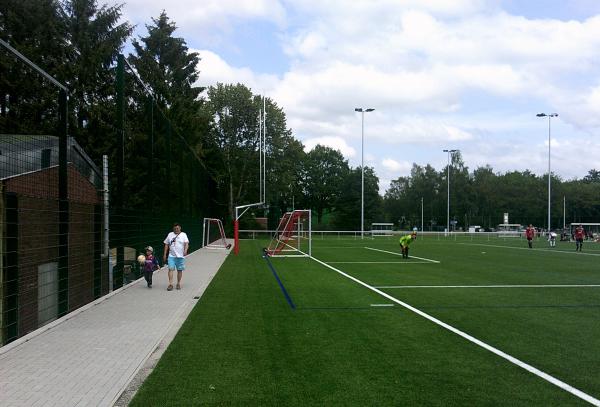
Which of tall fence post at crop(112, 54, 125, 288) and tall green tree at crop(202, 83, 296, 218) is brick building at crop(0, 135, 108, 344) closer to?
tall fence post at crop(112, 54, 125, 288)

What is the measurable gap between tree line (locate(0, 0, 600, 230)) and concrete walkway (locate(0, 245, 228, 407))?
755cm

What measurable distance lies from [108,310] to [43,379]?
4.64 meters

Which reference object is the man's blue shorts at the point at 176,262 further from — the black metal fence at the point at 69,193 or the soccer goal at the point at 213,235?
the soccer goal at the point at 213,235

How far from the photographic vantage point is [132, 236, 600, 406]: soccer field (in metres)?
5.27

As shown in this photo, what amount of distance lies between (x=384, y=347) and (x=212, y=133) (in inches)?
2446

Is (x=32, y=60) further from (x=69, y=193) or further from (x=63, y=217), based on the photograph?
(x=63, y=217)

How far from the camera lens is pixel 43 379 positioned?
565 cm

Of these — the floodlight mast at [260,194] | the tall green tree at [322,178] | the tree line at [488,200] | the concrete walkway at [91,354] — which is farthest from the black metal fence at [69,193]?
the tree line at [488,200]

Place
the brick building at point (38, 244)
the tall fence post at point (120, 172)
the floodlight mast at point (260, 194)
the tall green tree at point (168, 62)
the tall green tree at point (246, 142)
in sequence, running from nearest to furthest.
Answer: the brick building at point (38, 244)
the tall fence post at point (120, 172)
the floodlight mast at point (260, 194)
the tall green tree at point (168, 62)
the tall green tree at point (246, 142)

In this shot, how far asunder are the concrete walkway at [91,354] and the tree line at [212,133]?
755 cm

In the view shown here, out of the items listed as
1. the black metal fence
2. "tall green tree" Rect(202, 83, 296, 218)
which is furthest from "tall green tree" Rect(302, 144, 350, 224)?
the black metal fence

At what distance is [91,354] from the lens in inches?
266

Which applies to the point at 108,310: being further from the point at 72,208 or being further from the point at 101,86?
the point at 101,86

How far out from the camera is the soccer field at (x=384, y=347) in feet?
17.3
